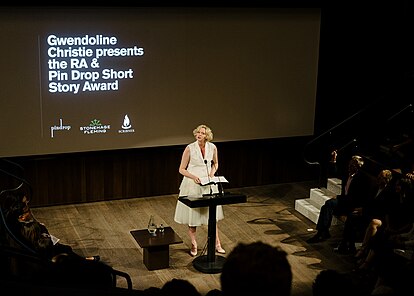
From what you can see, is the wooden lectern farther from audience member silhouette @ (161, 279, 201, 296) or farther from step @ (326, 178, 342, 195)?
audience member silhouette @ (161, 279, 201, 296)

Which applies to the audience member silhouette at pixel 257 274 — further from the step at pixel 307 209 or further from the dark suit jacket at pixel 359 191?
the step at pixel 307 209

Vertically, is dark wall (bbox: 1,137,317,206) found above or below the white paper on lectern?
below

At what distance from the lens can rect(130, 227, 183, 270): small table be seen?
7.37 m

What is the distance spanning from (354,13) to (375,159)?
2.29m

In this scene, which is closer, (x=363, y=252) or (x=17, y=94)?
(x=363, y=252)

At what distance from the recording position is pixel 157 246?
7387mm

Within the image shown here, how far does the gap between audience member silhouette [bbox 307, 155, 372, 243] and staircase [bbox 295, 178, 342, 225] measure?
53cm

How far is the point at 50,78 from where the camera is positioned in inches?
352

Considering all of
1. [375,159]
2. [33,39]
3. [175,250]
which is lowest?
[175,250]

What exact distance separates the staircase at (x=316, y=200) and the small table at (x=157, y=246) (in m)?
2.32

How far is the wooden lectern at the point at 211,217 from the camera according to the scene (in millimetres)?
7246

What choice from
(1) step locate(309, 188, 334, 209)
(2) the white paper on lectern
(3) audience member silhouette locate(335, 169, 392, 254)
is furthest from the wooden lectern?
(1) step locate(309, 188, 334, 209)

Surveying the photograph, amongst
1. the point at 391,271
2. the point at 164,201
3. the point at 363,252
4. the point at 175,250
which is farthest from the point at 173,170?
the point at 391,271

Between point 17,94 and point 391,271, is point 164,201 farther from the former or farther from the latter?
point 391,271
